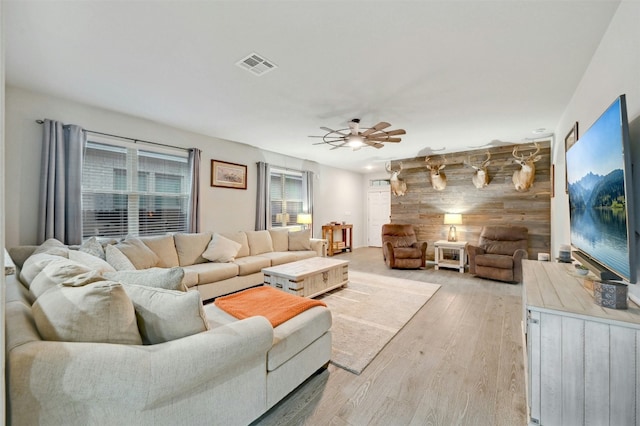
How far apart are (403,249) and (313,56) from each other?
4.34 meters

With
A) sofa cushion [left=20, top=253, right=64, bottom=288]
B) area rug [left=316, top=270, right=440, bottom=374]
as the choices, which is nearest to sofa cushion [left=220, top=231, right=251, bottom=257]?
area rug [left=316, top=270, right=440, bottom=374]

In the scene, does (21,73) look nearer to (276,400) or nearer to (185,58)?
(185,58)

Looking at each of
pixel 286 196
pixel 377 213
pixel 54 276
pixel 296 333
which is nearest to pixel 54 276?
pixel 54 276

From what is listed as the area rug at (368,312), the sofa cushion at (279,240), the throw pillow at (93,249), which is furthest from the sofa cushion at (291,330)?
the sofa cushion at (279,240)

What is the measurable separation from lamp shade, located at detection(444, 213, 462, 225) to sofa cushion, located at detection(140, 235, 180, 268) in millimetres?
5163

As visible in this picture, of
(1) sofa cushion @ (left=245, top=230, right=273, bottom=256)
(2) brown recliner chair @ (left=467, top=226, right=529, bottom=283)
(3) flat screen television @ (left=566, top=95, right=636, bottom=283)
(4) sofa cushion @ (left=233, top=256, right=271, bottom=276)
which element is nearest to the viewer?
(3) flat screen television @ (left=566, top=95, right=636, bottom=283)

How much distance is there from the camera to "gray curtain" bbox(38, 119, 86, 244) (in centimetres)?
298

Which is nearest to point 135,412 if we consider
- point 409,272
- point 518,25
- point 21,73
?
point 518,25

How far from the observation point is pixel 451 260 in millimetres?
5773

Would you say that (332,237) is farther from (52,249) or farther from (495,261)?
(52,249)

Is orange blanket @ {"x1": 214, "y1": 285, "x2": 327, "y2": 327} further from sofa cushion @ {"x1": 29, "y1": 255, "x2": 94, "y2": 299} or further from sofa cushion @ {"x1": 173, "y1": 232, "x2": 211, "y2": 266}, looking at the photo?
sofa cushion @ {"x1": 173, "y1": 232, "x2": 211, "y2": 266}

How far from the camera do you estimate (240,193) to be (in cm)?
521

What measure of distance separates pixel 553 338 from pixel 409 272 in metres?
3.92

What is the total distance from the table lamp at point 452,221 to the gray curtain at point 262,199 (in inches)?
152
